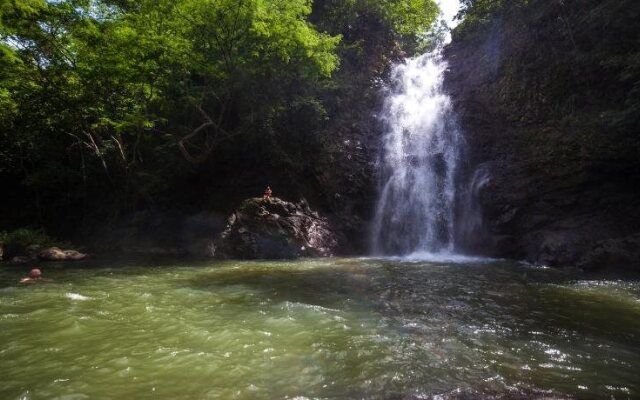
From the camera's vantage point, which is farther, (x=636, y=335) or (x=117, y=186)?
(x=117, y=186)

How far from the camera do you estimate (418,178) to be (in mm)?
18453

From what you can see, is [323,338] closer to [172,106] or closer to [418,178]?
[418,178]

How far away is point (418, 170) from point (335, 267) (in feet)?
23.9

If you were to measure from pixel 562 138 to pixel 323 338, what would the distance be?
13.4 m

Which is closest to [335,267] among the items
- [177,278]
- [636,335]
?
[177,278]

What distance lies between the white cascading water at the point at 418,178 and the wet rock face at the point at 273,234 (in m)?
2.44

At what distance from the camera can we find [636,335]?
648cm

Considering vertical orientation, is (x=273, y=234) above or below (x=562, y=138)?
below

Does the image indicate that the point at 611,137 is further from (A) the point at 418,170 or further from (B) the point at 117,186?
(B) the point at 117,186

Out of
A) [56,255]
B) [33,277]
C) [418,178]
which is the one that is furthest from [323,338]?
[56,255]

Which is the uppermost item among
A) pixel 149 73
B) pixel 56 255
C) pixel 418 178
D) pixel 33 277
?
pixel 149 73

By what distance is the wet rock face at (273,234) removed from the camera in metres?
16.6

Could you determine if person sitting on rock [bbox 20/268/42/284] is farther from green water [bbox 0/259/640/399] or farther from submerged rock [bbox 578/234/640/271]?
submerged rock [bbox 578/234/640/271]

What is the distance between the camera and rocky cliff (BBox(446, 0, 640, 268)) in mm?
13297
